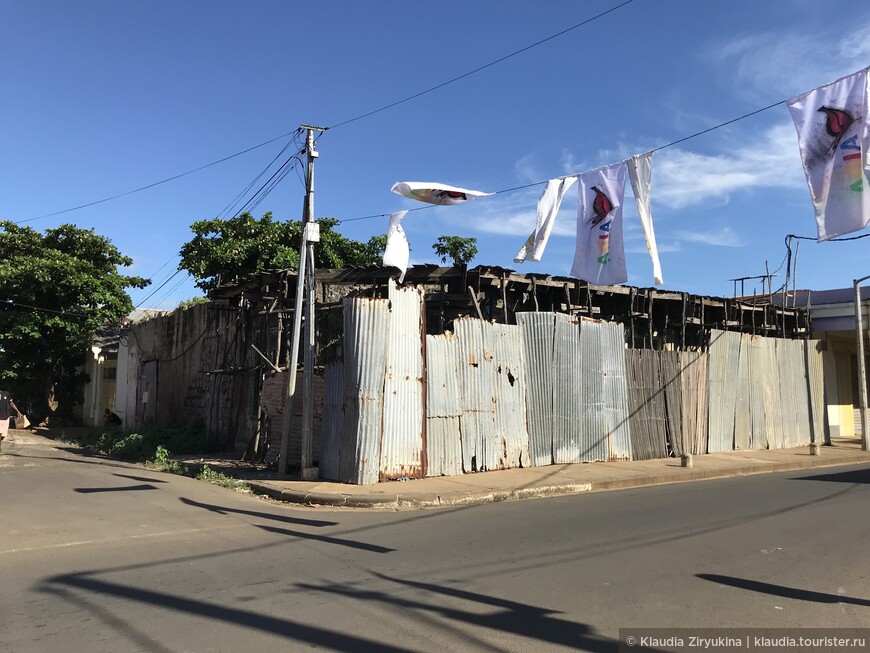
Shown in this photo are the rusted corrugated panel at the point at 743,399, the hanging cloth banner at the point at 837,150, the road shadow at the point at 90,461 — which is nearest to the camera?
the hanging cloth banner at the point at 837,150

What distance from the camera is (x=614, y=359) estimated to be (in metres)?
15.9

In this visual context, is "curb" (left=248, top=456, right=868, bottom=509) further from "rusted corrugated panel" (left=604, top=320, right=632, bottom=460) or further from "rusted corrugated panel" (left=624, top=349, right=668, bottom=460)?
"rusted corrugated panel" (left=624, top=349, right=668, bottom=460)

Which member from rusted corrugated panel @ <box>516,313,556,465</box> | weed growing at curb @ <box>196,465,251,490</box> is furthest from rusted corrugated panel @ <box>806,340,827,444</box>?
weed growing at curb @ <box>196,465,251,490</box>

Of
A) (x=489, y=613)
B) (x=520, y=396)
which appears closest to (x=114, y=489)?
(x=520, y=396)

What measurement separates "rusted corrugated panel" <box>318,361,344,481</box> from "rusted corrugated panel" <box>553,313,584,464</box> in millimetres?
5046

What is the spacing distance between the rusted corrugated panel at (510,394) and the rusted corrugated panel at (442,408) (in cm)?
106

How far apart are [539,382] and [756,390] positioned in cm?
915

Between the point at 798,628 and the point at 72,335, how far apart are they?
1019 inches

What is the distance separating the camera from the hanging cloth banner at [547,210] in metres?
12.1

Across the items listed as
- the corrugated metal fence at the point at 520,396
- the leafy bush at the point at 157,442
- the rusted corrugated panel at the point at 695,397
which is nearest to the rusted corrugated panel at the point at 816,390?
the corrugated metal fence at the point at 520,396

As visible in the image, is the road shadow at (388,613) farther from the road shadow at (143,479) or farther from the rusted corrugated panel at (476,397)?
the rusted corrugated panel at (476,397)

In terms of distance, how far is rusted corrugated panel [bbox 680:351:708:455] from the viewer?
17500 millimetres

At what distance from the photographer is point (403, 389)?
12266 mm

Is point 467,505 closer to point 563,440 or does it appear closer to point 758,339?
point 563,440
